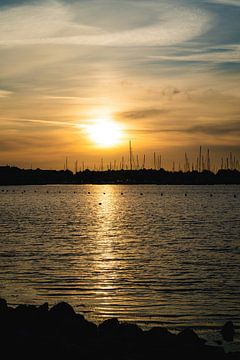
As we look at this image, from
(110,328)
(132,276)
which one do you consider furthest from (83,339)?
(132,276)

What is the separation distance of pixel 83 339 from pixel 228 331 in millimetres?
5122

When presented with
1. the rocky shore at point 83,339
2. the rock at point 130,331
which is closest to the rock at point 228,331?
the rocky shore at point 83,339

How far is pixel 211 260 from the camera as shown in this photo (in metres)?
38.9

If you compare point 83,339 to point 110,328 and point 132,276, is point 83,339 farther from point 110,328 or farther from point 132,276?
point 132,276

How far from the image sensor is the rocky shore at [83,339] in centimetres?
1485

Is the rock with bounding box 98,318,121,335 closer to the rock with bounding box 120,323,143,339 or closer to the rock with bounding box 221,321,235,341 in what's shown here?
the rock with bounding box 120,323,143,339

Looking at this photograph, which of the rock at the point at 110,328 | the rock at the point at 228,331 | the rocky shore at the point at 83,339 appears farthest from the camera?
the rock at the point at 228,331

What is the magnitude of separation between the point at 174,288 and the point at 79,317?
969 centimetres

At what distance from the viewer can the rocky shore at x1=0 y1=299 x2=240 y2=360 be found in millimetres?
14852

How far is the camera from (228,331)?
19.2 m

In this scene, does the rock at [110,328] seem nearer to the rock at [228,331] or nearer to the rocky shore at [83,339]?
the rocky shore at [83,339]

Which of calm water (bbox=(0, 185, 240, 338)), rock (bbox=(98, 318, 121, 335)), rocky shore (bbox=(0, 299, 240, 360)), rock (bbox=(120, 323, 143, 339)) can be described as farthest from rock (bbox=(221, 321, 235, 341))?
rock (bbox=(98, 318, 121, 335))

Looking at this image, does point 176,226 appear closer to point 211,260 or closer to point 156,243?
point 156,243

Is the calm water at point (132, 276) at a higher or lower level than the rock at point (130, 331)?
lower
